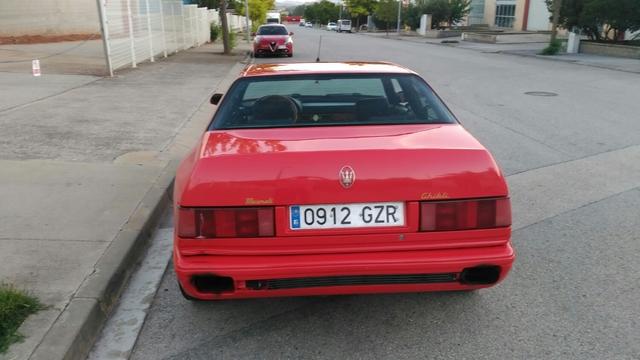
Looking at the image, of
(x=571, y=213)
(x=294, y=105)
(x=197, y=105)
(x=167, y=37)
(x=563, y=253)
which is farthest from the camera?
(x=167, y=37)

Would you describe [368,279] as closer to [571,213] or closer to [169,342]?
[169,342]

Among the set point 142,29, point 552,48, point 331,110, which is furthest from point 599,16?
point 331,110

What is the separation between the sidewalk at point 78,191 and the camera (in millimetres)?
3291

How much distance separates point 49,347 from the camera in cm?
282

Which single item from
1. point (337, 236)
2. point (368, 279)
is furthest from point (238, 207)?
point (368, 279)

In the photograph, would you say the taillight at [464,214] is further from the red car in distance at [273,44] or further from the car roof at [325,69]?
the red car in distance at [273,44]

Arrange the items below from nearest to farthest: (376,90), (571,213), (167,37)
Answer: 1. (571,213)
2. (376,90)
3. (167,37)

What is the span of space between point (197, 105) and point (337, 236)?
27.3 ft

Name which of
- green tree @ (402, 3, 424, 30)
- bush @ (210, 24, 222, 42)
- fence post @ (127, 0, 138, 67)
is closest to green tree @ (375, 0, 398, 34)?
green tree @ (402, 3, 424, 30)

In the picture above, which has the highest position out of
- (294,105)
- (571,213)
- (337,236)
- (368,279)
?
(294,105)

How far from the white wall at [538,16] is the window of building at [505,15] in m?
2.98

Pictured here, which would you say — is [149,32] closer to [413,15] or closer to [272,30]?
[272,30]

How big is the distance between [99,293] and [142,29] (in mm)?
16331

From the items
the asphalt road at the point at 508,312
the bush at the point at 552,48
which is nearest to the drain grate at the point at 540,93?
the asphalt road at the point at 508,312
